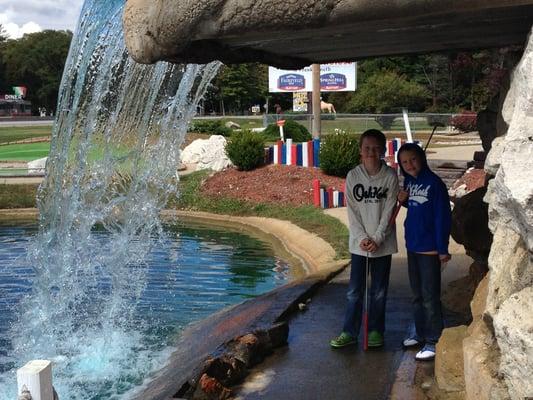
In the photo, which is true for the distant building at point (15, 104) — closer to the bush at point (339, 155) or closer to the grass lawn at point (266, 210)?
the grass lawn at point (266, 210)

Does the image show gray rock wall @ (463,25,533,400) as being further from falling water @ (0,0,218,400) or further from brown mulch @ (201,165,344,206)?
brown mulch @ (201,165,344,206)

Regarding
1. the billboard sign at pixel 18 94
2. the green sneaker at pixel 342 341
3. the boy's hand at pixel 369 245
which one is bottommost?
the green sneaker at pixel 342 341

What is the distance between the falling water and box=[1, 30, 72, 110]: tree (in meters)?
66.0

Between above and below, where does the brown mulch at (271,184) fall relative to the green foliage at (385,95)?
below

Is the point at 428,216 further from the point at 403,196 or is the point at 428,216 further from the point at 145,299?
the point at 145,299

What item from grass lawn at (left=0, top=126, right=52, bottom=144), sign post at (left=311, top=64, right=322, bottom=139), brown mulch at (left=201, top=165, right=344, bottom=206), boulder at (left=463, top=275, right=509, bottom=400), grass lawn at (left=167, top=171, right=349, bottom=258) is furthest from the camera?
grass lawn at (left=0, top=126, right=52, bottom=144)

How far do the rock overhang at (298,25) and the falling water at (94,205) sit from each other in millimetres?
1893

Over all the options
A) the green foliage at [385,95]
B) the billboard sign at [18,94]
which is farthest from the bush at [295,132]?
the billboard sign at [18,94]

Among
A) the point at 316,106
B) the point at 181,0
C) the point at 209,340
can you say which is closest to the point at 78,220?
the point at 209,340

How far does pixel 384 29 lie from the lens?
418 cm

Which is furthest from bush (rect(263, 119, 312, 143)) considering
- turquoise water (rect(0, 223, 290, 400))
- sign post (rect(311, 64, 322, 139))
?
turquoise water (rect(0, 223, 290, 400))

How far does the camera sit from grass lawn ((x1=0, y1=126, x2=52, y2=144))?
37344 millimetres

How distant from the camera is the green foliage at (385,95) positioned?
154ft

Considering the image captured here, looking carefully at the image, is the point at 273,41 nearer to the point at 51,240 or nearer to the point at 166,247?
the point at 51,240
